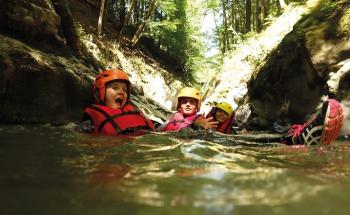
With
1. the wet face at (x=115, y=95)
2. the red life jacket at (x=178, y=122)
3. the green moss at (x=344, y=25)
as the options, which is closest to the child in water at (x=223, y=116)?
the red life jacket at (x=178, y=122)

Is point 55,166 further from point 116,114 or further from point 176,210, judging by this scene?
point 116,114

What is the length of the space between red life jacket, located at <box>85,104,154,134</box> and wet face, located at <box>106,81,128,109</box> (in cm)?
19

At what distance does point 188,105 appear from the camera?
279 inches

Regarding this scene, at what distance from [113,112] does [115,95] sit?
388 millimetres

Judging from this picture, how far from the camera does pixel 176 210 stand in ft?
5.25

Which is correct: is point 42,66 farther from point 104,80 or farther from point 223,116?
point 223,116

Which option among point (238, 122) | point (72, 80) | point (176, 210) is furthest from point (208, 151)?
point (238, 122)

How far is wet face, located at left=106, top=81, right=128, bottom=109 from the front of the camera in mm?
6000

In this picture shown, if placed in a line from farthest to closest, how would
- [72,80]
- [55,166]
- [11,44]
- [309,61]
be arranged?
[309,61] → [72,80] → [11,44] → [55,166]

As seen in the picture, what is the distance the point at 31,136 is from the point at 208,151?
239 cm

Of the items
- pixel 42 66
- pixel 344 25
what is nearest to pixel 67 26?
pixel 42 66

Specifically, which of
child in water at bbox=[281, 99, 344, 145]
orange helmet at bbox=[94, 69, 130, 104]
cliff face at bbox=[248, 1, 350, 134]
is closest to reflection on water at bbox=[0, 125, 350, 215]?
child in water at bbox=[281, 99, 344, 145]

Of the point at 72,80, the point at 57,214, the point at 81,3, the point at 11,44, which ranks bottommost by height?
the point at 57,214

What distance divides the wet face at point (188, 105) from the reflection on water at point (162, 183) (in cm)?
350
